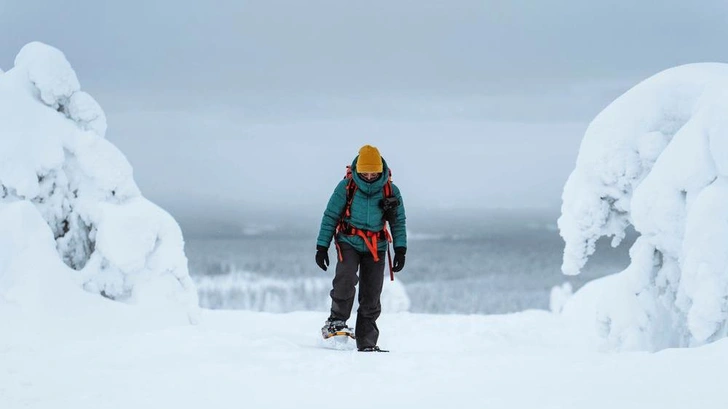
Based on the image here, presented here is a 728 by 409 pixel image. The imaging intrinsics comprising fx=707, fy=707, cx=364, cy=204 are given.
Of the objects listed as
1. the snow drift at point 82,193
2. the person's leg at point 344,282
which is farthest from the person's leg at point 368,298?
the snow drift at point 82,193

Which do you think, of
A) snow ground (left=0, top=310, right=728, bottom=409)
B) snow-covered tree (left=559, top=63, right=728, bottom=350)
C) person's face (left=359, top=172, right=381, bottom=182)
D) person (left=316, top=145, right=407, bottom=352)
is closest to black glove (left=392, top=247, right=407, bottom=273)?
person (left=316, top=145, right=407, bottom=352)

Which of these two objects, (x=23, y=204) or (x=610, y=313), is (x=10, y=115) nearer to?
(x=23, y=204)

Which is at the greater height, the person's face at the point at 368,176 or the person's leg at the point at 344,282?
the person's face at the point at 368,176

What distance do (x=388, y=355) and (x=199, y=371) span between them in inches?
69.8

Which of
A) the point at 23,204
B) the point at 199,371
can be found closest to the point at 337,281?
the point at 199,371

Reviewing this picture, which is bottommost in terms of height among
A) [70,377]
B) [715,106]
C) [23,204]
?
[70,377]

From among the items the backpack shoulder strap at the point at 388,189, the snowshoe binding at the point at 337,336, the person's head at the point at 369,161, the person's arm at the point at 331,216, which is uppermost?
the person's head at the point at 369,161

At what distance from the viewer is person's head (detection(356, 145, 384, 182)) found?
25.6ft

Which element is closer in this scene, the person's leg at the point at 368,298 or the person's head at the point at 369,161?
the person's head at the point at 369,161

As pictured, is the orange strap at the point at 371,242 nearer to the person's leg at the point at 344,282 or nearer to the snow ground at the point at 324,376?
the person's leg at the point at 344,282

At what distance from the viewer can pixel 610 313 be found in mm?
11602

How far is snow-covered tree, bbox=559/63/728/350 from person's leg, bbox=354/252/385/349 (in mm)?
4169

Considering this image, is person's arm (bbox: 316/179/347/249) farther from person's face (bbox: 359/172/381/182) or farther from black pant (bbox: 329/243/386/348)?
person's face (bbox: 359/172/381/182)

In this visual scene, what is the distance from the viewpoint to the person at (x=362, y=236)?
799 centimetres
